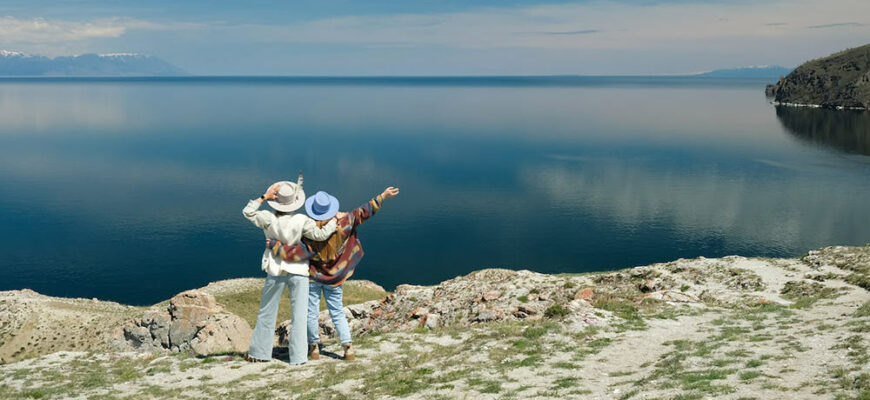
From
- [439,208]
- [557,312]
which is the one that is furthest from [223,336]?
[439,208]

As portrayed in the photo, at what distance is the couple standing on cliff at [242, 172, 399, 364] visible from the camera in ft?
59.4

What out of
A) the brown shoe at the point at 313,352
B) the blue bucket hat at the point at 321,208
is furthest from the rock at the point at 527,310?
the blue bucket hat at the point at 321,208

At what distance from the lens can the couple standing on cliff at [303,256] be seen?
18094 millimetres

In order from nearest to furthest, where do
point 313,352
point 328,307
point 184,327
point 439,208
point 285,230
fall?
point 285,230 → point 328,307 → point 313,352 → point 184,327 → point 439,208

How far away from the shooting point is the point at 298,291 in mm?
18594

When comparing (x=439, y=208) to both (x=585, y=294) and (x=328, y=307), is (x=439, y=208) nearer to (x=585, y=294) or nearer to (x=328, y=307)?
(x=585, y=294)

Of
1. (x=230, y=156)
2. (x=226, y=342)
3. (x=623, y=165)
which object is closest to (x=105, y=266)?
(x=226, y=342)

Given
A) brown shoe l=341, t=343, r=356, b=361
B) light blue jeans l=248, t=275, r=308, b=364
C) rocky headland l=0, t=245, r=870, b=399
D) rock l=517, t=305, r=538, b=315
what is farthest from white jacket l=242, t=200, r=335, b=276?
rock l=517, t=305, r=538, b=315

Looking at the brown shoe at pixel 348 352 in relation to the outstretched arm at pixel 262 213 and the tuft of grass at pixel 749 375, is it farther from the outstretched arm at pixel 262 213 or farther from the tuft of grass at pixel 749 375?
the tuft of grass at pixel 749 375

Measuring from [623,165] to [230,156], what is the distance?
361 ft

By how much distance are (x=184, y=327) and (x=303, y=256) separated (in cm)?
3047

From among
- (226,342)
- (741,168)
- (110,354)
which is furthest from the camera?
(741,168)

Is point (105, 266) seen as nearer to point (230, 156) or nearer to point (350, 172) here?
point (350, 172)

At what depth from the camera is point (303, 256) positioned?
18312 millimetres
